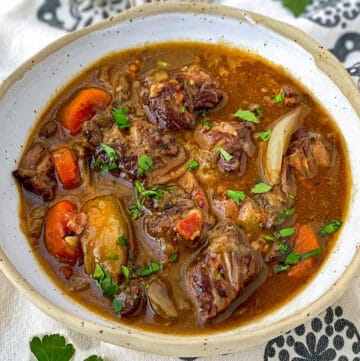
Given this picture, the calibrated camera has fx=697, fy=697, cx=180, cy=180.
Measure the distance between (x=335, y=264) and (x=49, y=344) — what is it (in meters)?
1.80

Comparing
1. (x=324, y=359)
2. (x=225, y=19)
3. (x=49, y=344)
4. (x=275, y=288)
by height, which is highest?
(x=225, y=19)

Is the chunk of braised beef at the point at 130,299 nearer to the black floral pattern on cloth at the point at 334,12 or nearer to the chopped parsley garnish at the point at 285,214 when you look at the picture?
the chopped parsley garnish at the point at 285,214

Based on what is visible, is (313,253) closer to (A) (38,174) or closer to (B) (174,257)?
(B) (174,257)

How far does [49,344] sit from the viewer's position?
4.27 meters

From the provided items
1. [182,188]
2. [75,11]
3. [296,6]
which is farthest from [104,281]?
[296,6]

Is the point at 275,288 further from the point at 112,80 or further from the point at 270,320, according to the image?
the point at 112,80

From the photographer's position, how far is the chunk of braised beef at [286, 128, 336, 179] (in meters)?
4.47

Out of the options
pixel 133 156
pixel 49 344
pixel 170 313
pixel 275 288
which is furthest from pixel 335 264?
pixel 49 344

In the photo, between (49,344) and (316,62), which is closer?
(49,344)

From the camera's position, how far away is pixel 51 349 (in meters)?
4.25

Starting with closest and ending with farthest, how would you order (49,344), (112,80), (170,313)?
1. (170,313)
2. (49,344)
3. (112,80)

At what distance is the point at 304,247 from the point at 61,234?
147cm

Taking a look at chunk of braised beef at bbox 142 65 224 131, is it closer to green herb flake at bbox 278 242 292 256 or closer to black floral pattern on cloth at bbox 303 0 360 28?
green herb flake at bbox 278 242 292 256

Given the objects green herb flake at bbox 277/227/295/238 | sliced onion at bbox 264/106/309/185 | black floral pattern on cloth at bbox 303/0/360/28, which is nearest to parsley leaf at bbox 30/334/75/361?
green herb flake at bbox 277/227/295/238
